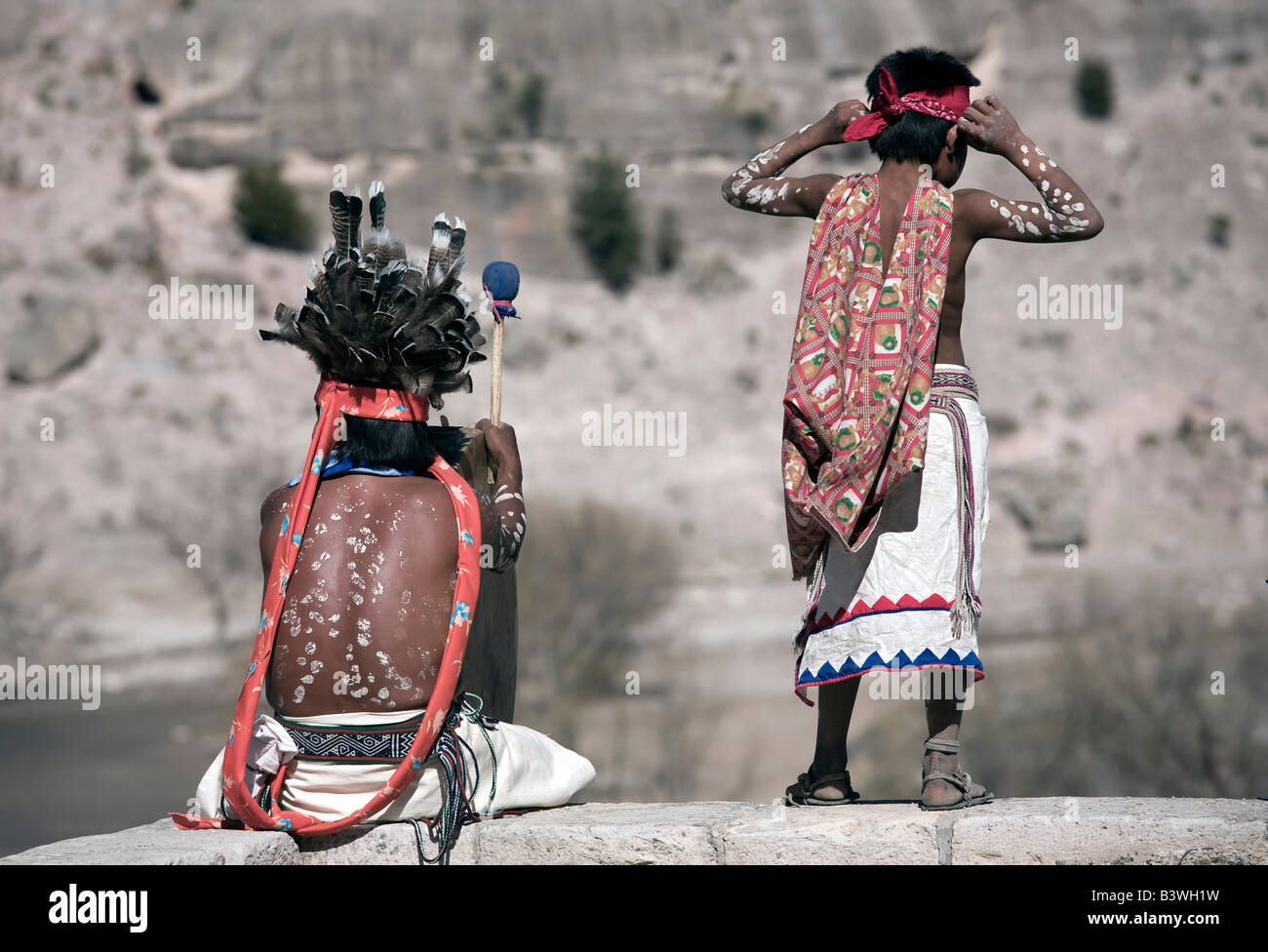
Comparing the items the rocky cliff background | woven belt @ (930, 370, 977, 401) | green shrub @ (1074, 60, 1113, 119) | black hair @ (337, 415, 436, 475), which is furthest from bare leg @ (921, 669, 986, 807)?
green shrub @ (1074, 60, 1113, 119)

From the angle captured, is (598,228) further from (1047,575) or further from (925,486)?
(925,486)

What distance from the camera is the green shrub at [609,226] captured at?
44.9 metres

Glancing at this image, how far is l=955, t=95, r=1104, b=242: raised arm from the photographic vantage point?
4137 mm

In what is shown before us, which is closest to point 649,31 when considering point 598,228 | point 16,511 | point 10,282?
point 598,228

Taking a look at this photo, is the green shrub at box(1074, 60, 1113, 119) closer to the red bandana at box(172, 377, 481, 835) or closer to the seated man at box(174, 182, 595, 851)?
the seated man at box(174, 182, 595, 851)

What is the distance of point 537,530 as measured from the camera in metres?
33.9

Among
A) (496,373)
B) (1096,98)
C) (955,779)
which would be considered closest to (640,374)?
(1096,98)

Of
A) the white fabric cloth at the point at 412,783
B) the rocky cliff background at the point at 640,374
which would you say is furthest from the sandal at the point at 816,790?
the rocky cliff background at the point at 640,374

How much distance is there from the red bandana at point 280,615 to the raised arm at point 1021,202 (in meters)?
1.48

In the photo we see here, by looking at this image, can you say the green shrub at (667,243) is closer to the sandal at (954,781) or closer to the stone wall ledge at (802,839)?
the sandal at (954,781)

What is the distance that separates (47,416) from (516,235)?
13.6 meters

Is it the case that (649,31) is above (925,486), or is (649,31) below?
above

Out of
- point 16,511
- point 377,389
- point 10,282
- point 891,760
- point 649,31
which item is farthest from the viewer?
point 649,31

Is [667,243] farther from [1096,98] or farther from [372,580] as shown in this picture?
[372,580]
